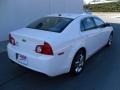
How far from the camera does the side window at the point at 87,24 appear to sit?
647 cm

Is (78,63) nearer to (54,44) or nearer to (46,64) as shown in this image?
(54,44)

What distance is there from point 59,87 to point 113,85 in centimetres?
122

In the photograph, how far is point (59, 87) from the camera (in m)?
5.40

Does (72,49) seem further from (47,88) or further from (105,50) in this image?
(105,50)

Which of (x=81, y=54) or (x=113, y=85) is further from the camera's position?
(x=81, y=54)

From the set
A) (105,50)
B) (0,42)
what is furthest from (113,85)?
(0,42)

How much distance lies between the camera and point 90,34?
6.68 m

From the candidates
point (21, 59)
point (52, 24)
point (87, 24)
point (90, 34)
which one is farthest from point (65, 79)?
point (87, 24)

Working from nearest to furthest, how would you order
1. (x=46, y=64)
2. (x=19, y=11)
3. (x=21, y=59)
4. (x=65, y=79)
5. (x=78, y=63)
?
(x=46, y=64)
(x=21, y=59)
(x=65, y=79)
(x=78, y=63)
(x=19, y=11)

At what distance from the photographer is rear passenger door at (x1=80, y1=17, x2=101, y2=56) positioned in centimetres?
640

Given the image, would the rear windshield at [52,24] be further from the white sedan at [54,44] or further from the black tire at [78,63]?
the black tire at [78,63]

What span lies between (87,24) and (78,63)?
127cm

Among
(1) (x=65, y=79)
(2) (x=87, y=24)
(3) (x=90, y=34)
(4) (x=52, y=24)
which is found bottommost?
(1) (x=65, y=79)

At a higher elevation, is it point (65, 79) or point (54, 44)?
point (54, 44)
